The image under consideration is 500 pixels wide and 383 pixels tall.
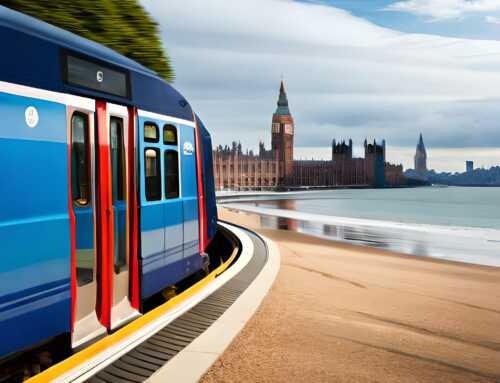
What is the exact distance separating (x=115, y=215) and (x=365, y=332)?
336 cm

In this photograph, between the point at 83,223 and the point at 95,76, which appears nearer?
the point at 83,223

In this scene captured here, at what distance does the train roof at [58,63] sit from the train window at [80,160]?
33 cm

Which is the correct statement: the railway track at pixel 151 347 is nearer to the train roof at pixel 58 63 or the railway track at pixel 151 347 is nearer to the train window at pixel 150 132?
the train window at pixel 150 132

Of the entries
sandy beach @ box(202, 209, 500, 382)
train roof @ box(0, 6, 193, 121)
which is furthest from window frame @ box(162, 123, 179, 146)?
sandy beach @ box(202, 209, 500, 382)

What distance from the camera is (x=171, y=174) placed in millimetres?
8859

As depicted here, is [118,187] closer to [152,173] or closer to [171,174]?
[152,173]

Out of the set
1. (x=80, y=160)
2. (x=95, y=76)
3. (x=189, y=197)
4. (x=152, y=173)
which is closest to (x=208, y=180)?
(x=189, y=197)

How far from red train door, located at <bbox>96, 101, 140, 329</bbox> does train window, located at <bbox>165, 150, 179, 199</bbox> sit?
143cm

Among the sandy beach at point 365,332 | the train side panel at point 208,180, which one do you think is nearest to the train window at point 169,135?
the train side panel at point 208,180

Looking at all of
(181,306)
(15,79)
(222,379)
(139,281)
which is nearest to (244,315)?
(181,306)

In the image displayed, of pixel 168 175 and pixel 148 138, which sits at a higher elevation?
pixel 148 138

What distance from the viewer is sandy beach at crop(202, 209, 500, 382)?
5.36m

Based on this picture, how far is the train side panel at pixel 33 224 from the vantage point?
15.3ft

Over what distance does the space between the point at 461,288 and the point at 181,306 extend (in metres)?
7.04
